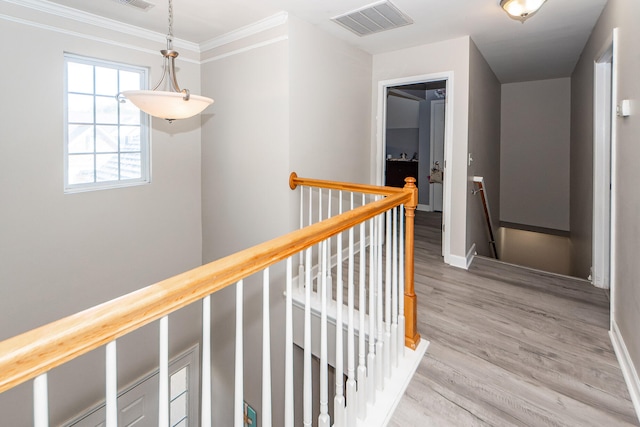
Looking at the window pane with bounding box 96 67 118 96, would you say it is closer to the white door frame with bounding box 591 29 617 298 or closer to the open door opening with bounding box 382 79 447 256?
the white door frame with bounding box 591 29 617 298

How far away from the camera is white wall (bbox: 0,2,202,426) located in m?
2.57

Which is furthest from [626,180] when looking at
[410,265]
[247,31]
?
[247,31]

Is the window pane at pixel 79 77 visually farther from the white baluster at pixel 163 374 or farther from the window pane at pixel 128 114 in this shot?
the white baluster at pixel 163 374

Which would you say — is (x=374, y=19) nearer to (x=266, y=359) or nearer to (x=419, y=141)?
(x=266, y=359)

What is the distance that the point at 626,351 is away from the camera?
191 centimetres

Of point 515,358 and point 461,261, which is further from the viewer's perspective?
point 461,261

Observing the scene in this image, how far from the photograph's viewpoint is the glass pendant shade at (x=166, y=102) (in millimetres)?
1882

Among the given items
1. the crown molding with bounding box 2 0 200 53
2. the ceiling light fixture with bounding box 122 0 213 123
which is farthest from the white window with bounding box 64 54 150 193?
the ceiling light fixture with bounding box 122 0 213 123

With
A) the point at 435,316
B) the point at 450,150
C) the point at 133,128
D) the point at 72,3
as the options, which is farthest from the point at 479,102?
the point at 72,3

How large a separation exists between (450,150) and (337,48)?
1.60 meters

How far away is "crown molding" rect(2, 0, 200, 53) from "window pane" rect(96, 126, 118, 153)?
0.90 m

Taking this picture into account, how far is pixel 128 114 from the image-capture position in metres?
3.34

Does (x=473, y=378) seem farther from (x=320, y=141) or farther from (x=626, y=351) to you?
(x=320, y=141)

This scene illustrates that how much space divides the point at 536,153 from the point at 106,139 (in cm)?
629
